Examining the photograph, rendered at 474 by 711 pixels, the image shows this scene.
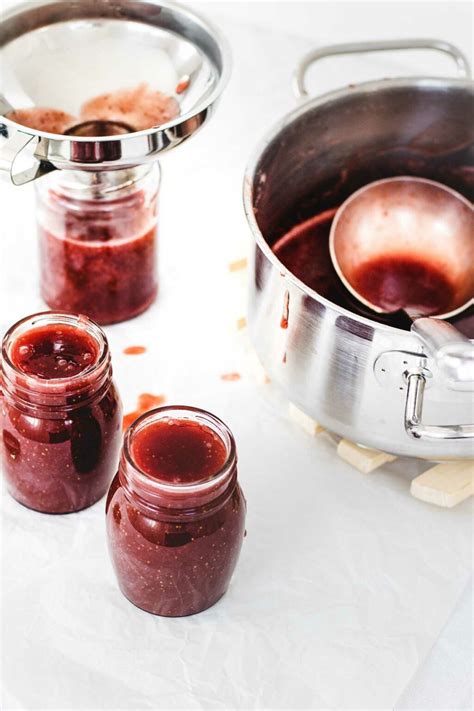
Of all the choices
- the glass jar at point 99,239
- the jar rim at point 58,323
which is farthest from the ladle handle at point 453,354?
the glass jar at point 99,239

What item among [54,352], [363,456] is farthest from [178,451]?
[363,456]

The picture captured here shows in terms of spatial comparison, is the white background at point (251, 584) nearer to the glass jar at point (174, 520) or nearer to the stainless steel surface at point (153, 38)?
the glass jar at point (174, 520)

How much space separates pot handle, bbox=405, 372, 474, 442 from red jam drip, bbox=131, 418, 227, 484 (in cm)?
18

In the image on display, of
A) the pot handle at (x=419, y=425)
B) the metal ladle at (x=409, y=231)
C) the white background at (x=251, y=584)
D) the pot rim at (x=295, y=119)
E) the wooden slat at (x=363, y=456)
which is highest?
the pot rim at (x=295, y=119)

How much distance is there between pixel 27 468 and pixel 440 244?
1.97 feet

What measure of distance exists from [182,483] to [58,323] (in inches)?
9.0

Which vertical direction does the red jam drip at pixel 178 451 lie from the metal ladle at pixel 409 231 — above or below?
above

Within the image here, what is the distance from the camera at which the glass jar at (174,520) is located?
853mm

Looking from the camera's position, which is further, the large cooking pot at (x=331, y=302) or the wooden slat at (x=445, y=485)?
the wooden slat at (x=445, y=485)

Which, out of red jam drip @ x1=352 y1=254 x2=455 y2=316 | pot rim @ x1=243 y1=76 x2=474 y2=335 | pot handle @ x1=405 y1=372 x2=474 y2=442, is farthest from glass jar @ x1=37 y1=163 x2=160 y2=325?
pot handle @ x1=405 y1=372 x2=474 y2=442

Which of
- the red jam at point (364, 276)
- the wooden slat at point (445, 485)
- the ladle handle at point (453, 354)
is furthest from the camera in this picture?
the red jam at point (364, 276)

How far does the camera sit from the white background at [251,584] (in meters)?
0.90

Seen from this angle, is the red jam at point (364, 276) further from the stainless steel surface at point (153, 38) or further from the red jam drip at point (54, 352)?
the red jam drip at point (54, 352)

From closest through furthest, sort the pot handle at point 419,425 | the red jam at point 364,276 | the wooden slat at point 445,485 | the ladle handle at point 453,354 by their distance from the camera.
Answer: the ladle handle at point 453,354
the pot handle at point 419,425
the wooden slat at point 445,485
the red jam at point 364,276
